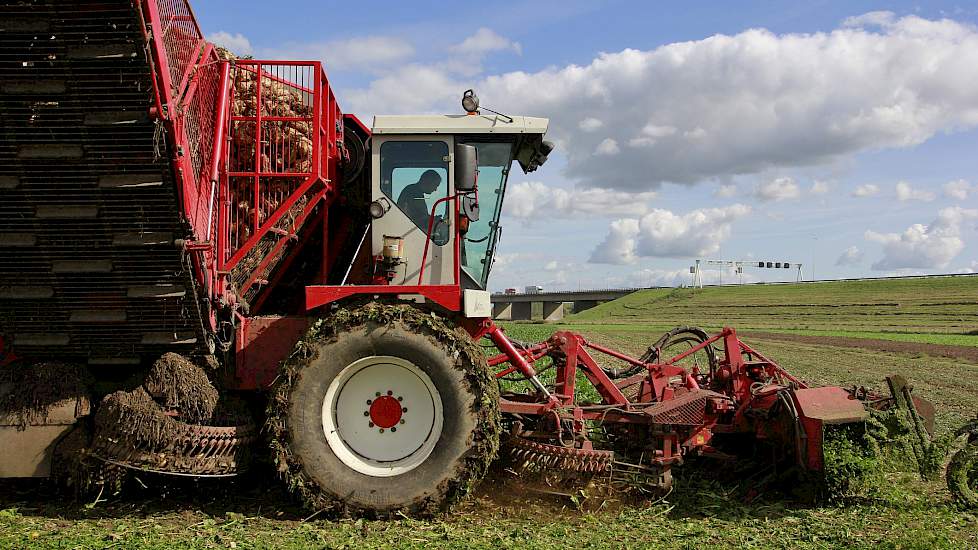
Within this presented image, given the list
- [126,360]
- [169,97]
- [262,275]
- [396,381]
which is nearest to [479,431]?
[396,381]

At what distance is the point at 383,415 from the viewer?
640 centimetres

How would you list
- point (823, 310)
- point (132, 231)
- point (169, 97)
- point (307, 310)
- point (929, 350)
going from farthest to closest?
point (823, 310)
point (929, 350)
point (307, 310)
point (132, 231)
point (169, 97)

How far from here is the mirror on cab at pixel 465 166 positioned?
6.38 m

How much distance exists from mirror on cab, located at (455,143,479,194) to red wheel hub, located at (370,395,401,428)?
1811 millimetres

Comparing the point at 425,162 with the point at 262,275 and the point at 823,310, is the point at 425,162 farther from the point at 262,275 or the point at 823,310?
the point at 823,310

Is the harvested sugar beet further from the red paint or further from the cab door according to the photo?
the cab door

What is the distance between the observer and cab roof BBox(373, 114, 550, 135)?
685cm

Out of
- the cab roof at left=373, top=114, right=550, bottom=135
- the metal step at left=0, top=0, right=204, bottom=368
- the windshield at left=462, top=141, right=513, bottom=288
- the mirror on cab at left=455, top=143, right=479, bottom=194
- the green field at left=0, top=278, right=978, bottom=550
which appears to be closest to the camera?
the metal step at left=0, top=0, right=204, bottom=368

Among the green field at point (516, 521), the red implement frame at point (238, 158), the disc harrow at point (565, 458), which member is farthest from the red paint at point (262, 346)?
the disc harrow at point (565, 458)

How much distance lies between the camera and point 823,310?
202 feet

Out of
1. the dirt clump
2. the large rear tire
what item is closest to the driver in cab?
the large rear tire

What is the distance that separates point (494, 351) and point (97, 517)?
3830 mm

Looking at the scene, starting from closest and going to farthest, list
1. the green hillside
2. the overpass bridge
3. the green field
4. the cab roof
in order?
the green field, the cab roof, the green hillside, the overpass bridge

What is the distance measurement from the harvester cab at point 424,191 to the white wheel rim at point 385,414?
0.88m
